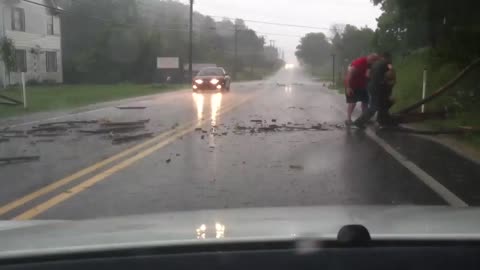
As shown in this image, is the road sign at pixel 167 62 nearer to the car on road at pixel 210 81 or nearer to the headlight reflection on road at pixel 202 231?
the car on road at pixel 210 81

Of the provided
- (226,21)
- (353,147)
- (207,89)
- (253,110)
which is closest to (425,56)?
(253,110)

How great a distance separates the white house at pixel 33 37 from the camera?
4488 centimetres

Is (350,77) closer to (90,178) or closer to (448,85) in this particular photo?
(448,85)

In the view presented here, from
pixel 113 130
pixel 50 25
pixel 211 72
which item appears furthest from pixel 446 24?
pixel 50 25

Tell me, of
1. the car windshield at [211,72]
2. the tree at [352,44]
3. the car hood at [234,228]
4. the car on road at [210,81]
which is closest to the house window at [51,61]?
the car windshield at [211,72]

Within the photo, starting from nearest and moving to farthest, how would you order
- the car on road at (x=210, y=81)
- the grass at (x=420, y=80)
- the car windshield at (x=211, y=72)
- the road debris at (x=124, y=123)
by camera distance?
1. the road debris at (x=124, y=123)
2. the grass at (x=420, y=80)
3. the car on road at (x=210, y=81)
4. the car windshield at (x=211, y=72)

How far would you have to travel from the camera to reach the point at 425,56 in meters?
25.2

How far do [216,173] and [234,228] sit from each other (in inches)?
276

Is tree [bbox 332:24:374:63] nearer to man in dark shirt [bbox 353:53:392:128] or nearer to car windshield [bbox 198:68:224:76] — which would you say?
car windshield [bbox 198:68:224:76]

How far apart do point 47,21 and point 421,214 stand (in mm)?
50765

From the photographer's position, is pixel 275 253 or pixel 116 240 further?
pixel 116 240

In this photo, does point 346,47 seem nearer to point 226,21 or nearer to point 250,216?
point 250,216

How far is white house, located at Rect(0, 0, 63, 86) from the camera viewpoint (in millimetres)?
44875

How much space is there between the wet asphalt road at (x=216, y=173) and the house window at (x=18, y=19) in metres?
32.8
